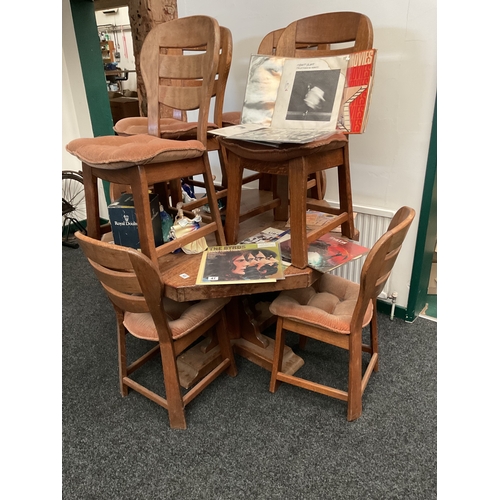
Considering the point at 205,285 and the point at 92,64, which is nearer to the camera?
the point at 205,285

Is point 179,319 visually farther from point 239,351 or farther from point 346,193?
point 346,193

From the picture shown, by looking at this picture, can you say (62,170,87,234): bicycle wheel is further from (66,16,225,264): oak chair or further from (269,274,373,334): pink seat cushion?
(269,274,373,334): pink seat cushion

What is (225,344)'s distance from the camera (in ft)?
5.74

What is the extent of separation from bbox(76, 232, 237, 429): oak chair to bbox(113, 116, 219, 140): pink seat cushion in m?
0.62

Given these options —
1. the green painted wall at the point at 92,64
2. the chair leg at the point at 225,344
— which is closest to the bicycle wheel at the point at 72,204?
the green painted wall at the point at 92,64

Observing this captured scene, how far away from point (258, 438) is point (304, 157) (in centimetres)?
109

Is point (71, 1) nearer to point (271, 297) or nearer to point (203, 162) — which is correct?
point (203, 162)

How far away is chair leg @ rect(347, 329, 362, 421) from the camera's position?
1433 mm

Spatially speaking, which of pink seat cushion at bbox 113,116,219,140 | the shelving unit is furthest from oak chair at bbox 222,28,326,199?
the shelving unit

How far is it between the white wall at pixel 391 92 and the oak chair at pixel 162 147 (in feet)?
2.60

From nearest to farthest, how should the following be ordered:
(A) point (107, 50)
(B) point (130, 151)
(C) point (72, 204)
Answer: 1. (B) point (130, 151)
2. (C) point (72, 204)
3. (A) point (107, 50)

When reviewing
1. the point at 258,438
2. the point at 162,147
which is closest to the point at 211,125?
the point at 162,147

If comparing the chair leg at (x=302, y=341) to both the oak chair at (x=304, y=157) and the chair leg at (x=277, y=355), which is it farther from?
the oak chair at (x=304, y=157)

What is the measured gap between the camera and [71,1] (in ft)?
10.00
